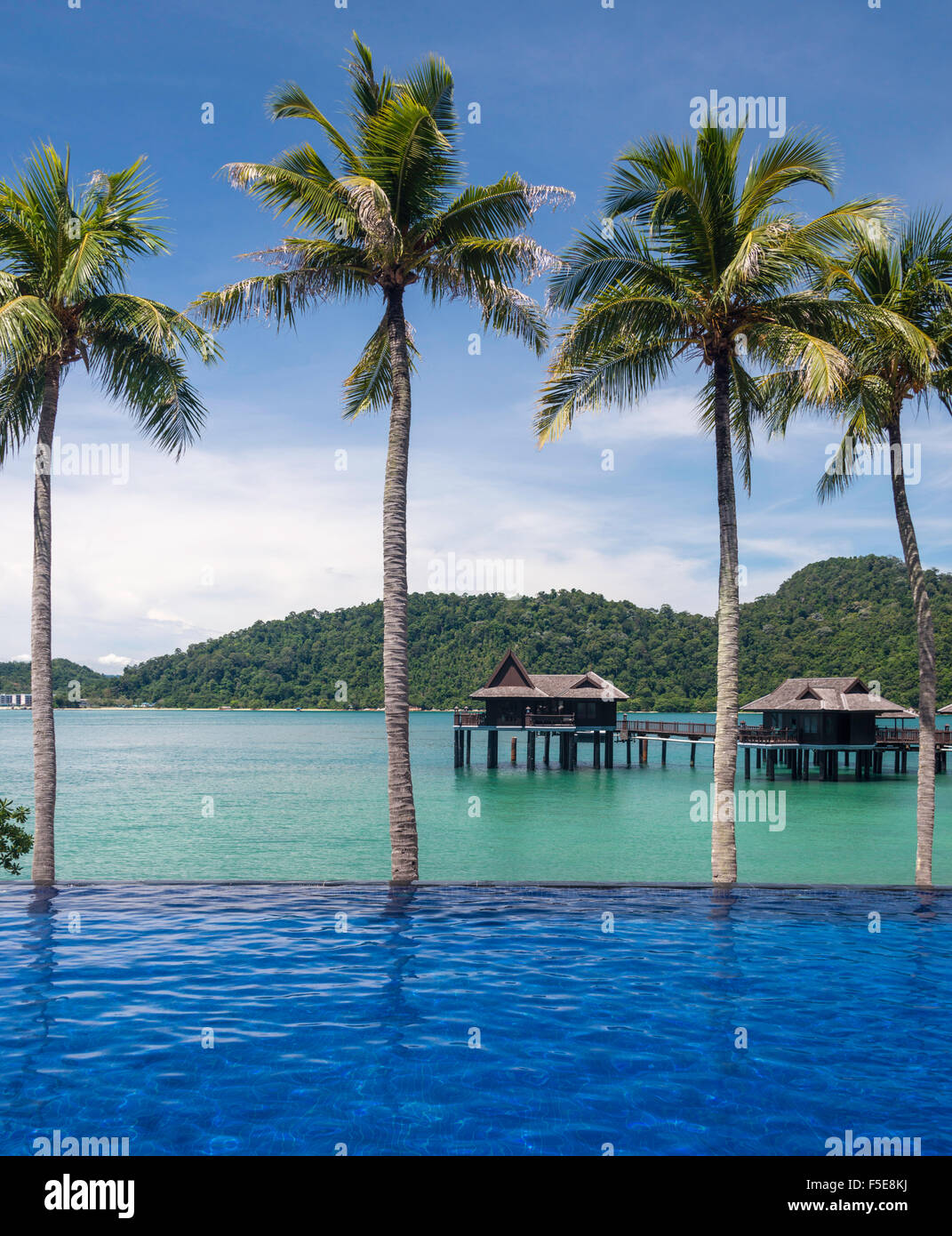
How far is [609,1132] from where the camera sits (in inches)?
243

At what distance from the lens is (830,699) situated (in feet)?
180

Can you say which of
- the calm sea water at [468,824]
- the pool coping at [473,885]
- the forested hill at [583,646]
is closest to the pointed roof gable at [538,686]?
the calm sea water at [468,824]

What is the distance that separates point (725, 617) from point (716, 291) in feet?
15.8

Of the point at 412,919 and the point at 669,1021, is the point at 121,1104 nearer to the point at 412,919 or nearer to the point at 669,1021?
the point at 669,1021

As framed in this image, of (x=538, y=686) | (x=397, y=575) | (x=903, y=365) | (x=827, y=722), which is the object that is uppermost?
(x=903, y=365)

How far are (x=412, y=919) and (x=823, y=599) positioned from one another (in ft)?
360

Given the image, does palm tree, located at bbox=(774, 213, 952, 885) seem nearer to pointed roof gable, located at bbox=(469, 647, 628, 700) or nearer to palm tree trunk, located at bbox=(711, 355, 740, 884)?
palm tree trunk, located at bbox=(711, 355, 740, 884)

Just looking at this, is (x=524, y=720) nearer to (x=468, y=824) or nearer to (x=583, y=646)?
(x=468, y=824)

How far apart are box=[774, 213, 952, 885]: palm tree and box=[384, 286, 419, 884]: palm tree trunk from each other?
6493 millimetres

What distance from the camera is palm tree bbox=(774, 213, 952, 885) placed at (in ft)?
48.5

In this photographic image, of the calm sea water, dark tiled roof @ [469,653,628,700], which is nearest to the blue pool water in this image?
the calm sea water

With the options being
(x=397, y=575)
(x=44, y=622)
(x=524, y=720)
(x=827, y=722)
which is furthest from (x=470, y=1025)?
(x=524, y=720)

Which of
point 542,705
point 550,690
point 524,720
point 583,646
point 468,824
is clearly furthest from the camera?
point 583,646
